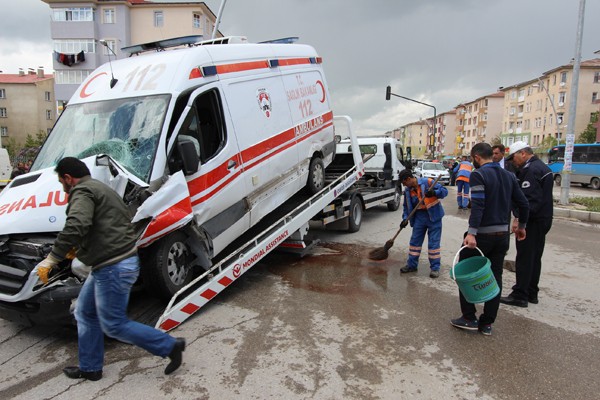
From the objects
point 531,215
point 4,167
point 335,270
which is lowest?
point 335,270

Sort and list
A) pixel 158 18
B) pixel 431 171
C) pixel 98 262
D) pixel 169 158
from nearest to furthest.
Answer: pixel 98 262, pixel 169 158, pixel 431 171, pixel 158 18

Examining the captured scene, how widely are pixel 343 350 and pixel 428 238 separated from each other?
3009mm

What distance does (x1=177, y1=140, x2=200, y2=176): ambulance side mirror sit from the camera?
4.18 m

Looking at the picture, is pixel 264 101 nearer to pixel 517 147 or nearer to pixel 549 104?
pixel 517 147

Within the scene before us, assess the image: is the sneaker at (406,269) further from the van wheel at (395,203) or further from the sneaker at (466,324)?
the van wheel at (395,203)

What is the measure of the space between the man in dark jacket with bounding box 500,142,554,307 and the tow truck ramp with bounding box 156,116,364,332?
116 inches

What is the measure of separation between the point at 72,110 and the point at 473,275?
190 inches

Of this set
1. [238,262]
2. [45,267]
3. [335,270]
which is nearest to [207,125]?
[238,262]

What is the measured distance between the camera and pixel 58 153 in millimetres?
4555

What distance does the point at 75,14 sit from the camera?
38.5m

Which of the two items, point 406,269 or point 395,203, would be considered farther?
point 395,203

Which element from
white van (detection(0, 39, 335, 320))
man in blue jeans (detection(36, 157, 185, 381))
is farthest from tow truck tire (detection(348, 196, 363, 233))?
man in blue jeans (detection(36, 157, 185, 381))

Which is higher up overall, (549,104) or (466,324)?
(549,104)

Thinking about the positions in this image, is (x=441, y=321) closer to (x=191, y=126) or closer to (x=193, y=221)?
(x=193, y=221)
